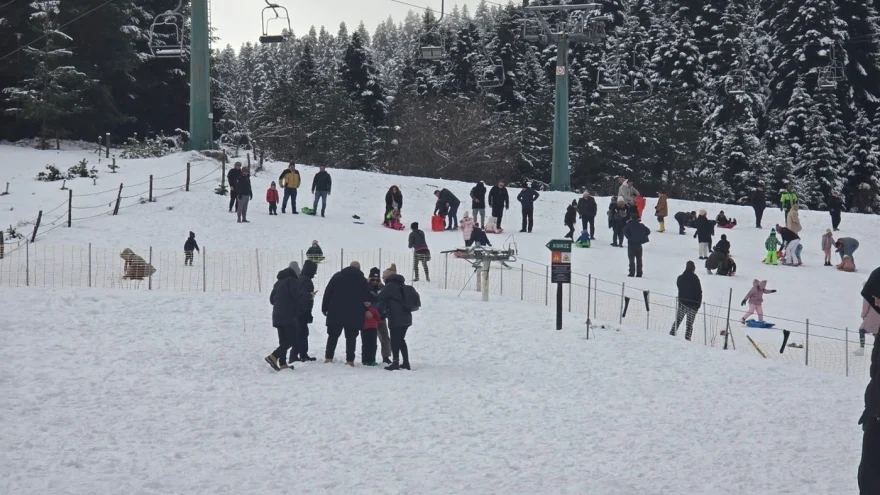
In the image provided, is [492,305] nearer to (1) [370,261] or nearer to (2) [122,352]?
(1) [370,261]

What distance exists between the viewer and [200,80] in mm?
37812

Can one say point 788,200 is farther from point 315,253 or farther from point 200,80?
point 200,80

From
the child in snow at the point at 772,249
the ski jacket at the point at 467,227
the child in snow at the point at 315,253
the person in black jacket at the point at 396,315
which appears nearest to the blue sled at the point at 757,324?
the child in snow at the point at 772,249

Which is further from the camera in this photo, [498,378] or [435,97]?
[435,97]

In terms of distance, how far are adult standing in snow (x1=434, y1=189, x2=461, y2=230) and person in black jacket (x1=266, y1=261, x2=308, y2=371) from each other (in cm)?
1764

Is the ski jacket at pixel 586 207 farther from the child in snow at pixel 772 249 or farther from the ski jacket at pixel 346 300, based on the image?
the ski jacket at pixel 346 300

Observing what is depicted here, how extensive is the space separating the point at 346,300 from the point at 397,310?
0.78 meters

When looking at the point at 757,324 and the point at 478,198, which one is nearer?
the point at 757,324

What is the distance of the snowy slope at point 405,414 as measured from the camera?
33.2 ft

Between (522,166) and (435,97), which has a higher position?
(435,97)

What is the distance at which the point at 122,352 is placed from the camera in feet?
51.0

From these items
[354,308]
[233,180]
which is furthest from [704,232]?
[354,308]

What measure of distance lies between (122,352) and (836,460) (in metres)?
10.1

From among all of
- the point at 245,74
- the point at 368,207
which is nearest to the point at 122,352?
the point at 368,207
